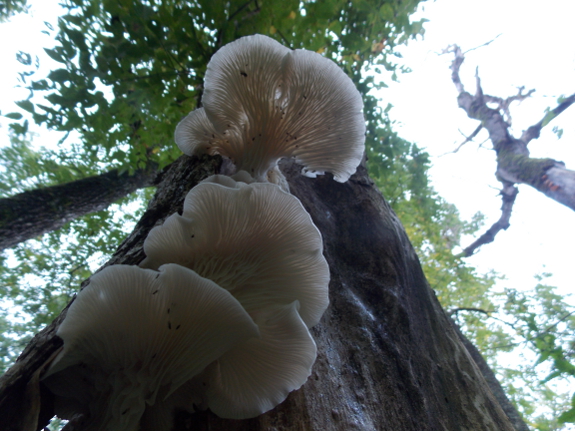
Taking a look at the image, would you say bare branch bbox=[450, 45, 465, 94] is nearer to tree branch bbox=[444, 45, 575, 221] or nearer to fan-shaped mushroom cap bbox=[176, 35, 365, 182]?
tree branch bbox=[444, 45, 575, 221]

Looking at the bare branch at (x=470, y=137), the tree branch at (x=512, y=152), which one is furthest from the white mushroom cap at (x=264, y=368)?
the bare branch at (x=470, y=137)

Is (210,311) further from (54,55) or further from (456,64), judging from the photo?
(456,64)

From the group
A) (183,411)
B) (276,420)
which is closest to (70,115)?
(183,411)

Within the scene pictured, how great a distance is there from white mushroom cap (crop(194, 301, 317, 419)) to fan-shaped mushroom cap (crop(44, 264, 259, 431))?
0.12 metres

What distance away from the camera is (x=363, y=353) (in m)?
1.65

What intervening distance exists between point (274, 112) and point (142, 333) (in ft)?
4.13

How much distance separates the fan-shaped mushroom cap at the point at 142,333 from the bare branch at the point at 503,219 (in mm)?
Answer: 8731

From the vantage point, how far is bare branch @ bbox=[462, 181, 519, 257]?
8.39m

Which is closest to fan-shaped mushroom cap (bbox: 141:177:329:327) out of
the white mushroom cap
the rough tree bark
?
the white mushroom cap

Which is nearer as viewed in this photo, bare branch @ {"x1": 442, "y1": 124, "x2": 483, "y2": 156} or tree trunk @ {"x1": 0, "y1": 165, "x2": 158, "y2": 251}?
tree trunk @ {"x1": 0, "y1": 165, "x2": 158, "y2": 251}

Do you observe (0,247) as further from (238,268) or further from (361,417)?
(361,417)

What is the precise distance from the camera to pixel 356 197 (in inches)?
109

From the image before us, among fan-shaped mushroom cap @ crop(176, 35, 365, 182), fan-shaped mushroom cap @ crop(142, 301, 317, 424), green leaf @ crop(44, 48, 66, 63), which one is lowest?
fan-shaped mushroom cap @ crop(142, 301, 317, 424)

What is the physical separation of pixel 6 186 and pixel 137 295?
8.07 m
